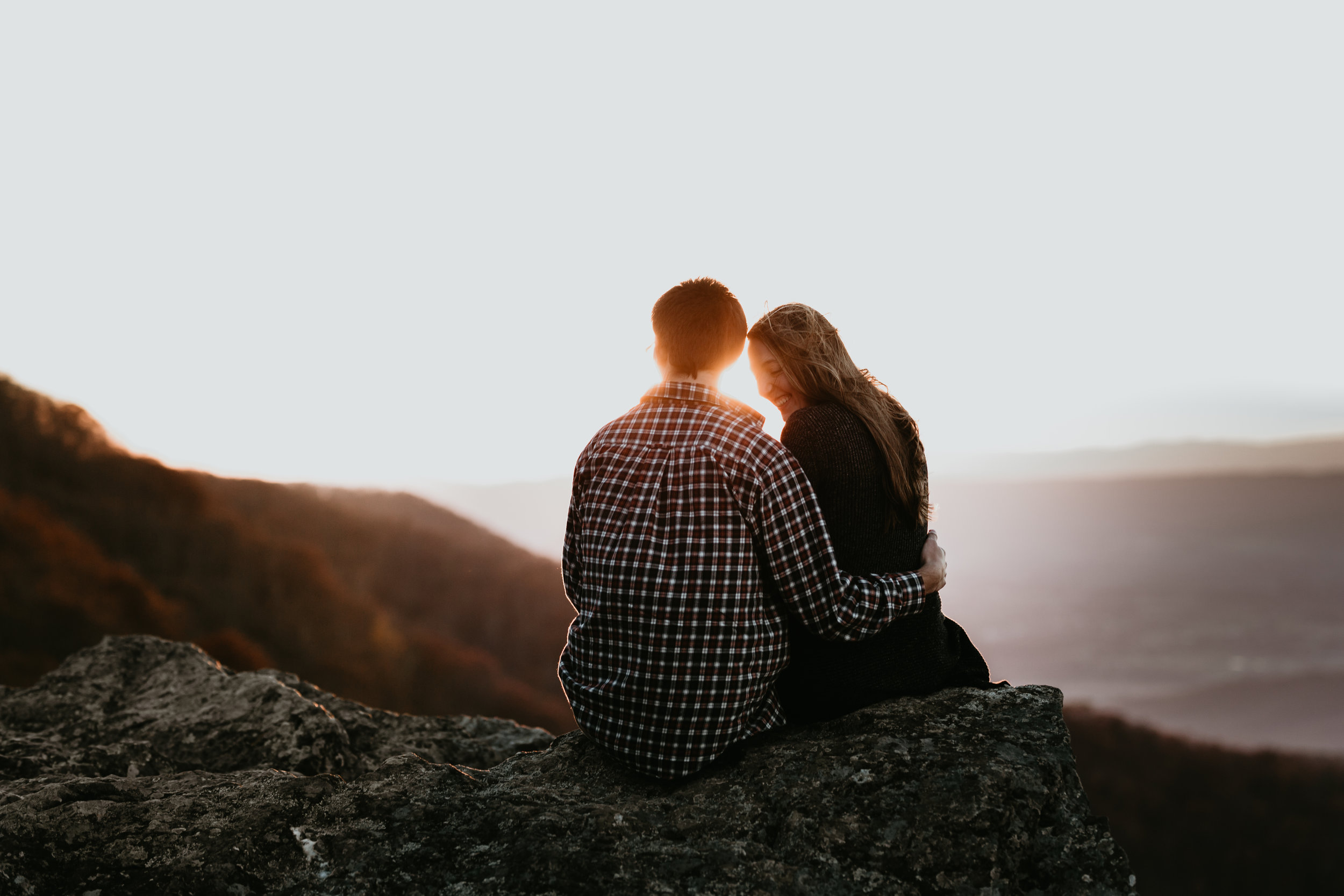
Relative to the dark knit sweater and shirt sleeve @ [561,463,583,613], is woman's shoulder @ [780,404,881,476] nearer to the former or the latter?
the dark knit sweater

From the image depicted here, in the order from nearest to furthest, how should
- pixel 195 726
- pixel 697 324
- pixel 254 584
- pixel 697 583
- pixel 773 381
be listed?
pixel 697 583 < pixel 697 324 < pixel 773 381 < pixel 195 726 < pixel 254 584

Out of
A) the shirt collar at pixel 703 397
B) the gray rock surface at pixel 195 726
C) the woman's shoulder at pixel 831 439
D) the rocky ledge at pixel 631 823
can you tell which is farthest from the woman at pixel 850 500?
the gray rock surface at pixel 195 726

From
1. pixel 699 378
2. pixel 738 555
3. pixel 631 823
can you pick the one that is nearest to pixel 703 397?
pixel 699 378

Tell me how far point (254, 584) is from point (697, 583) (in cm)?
1269

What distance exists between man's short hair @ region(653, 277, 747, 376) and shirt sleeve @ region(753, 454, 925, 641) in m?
0.52

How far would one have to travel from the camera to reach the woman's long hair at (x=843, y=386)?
3189 millimetres

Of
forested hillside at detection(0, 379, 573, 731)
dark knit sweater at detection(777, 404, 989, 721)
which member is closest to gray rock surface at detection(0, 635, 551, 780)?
dark knit sweater at detection(777, 404, 989, 721)

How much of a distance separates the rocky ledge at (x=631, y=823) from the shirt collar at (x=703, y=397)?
4.41 feet

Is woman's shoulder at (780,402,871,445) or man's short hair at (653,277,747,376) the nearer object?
man's short hair at (653,277,747,376)

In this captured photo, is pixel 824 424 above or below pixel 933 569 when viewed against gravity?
above

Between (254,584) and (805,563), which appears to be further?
(254,584)

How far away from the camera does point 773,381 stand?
3.42m

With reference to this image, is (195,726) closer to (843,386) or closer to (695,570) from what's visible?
(695,570)

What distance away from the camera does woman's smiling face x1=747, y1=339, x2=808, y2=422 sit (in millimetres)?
3367
